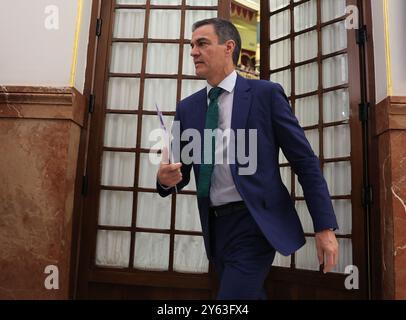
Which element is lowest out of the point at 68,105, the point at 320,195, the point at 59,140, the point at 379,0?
the point at 320,195

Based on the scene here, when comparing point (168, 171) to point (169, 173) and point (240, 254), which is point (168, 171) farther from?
point (240, 254)

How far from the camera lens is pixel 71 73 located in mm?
3004

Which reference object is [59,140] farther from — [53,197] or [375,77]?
[375,77]

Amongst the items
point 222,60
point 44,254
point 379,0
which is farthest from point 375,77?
point 44,254

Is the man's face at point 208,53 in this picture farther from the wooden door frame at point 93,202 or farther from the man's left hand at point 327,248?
the wooden door frame at point 93,202

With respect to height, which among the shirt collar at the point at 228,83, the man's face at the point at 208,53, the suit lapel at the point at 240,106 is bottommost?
the suit lapel at the point at 240,106

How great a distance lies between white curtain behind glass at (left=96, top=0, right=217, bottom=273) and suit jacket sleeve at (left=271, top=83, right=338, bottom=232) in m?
1.63

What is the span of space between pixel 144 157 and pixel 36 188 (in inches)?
31.7

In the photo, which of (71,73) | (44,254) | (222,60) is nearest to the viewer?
(222,60)

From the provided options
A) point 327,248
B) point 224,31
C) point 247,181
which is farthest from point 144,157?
point 327,248

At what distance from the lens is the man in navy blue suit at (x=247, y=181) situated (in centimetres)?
154

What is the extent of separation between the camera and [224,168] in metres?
1.70

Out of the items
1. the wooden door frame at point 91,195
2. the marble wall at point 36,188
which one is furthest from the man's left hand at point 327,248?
the marble wall at point 36,188

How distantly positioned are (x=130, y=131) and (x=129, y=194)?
486 mm
